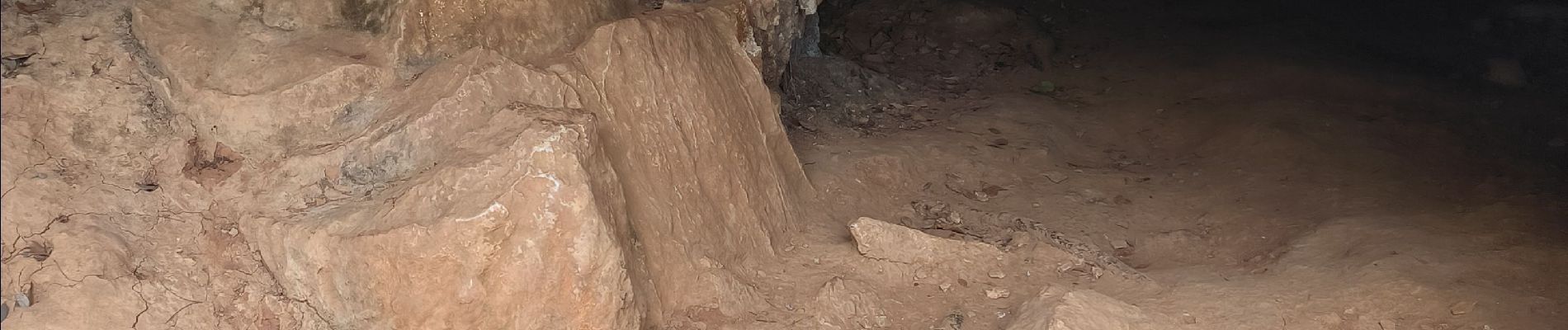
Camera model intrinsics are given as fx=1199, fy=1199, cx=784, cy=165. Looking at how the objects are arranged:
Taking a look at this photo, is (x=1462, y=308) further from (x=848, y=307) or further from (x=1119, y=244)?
(x=848, y=307)

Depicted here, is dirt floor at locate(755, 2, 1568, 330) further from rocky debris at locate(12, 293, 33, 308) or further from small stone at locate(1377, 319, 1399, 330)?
rocky debris at locate(12, 293, 33, 308)

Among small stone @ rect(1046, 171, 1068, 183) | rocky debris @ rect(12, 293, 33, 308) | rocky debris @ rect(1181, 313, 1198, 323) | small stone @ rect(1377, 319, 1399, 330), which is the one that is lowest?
small stone @ rect(1046, 171, 1068, 183)

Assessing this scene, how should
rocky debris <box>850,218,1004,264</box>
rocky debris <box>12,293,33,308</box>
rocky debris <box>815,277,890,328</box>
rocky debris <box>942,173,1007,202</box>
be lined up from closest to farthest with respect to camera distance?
rocky debris <box>12,293,33,308</box>, rocky debris <box>815,277,890,328</box>, rocky debris <box>850,218,1004,264</box>, rocky debris <box>942,173,1007,202</box>

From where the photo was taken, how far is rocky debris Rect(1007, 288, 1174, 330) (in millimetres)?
3471

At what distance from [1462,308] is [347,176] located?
11.1 feet

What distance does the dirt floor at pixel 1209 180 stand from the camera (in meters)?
3.94

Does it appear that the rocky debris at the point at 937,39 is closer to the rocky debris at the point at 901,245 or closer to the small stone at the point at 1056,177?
the small stone at the point at 1056,177

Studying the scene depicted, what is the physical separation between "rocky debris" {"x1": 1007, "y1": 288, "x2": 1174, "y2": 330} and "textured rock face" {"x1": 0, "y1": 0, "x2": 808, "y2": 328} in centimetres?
85

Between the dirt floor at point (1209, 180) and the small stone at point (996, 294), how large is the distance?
0.06ft

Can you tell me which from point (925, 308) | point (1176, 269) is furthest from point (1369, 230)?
point (925, 308)

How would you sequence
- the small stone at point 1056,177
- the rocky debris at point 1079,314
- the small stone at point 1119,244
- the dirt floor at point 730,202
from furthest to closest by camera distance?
the small stone at point 1056,177 → the small stone at point 1119,244 → the rocky debris at point 1079,314 → the dirt floor at point 730,202

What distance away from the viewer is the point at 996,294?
3.97m

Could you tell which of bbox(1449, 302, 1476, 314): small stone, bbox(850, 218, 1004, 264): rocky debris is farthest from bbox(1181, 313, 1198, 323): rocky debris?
bbox(1449, 302, 1476, 314): small stone

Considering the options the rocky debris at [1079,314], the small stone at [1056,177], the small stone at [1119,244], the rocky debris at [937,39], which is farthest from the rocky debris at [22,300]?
the rocky debris at [937,39]
